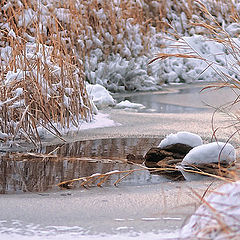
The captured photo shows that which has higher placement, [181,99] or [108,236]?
[181,99]

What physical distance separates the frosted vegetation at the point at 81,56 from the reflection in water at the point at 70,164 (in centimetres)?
34

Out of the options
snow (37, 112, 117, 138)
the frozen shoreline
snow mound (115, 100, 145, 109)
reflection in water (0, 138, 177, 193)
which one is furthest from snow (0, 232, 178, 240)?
snow mound (115, 100, 145, 109)

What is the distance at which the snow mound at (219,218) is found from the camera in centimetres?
129

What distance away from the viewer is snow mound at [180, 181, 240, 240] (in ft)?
4.23

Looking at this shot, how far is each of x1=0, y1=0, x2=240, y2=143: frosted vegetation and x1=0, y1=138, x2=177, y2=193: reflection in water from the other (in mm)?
344

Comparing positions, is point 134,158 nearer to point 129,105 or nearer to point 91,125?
point 91,125

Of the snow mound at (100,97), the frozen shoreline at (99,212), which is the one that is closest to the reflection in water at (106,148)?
the frozen shoreline at (99,212)

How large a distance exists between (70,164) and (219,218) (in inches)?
84.7

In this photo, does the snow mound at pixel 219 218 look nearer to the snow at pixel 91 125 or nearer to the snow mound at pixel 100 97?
the snow at pixel 91 125

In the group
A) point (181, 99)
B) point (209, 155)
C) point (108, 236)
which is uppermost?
point (181, 99)

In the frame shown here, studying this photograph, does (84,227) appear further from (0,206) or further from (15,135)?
(15,135)

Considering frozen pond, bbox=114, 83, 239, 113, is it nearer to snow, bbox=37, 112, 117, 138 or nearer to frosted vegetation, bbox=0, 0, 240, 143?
frosted vegetation, bbox=0, 0, 240, 143

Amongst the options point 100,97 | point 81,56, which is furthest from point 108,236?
point 81,56

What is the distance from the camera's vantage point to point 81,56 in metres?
7.68
